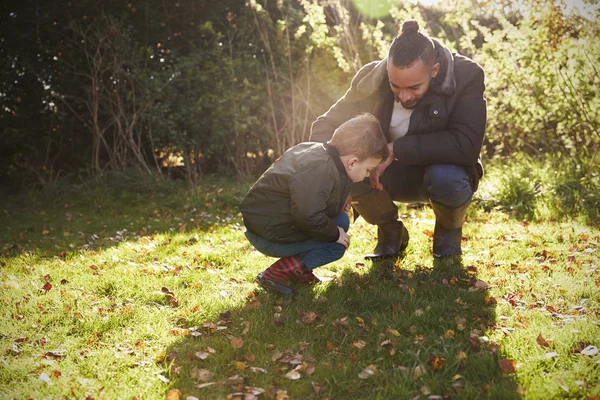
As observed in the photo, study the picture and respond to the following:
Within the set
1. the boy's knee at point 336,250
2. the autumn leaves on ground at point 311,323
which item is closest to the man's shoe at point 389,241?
the autumn leaves on ground at point 311,323

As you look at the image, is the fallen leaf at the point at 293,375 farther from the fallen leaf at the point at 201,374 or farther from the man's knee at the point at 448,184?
the man's knee at the point at 448,184

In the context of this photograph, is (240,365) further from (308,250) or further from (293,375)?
(308,250)

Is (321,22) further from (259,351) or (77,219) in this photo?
(259,351)

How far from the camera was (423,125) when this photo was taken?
3688 millimetres

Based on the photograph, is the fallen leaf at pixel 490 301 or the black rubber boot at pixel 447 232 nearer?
the fallen leaf at pixel 490 301

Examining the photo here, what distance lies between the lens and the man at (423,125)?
3.41 metres

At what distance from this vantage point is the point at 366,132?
10.3 feet

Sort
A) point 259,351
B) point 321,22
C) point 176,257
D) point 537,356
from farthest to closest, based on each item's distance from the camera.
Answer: point 321,22, point 176,257, point 259,351, point 537,356

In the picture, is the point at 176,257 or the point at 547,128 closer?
the point at 176,257

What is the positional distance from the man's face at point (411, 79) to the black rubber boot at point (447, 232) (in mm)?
853

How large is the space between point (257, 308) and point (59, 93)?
692 cm

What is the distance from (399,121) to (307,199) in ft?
Answer: 4.23

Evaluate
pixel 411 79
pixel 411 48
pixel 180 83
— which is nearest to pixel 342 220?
pixel 411 79

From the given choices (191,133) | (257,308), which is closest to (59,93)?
(191,133)
